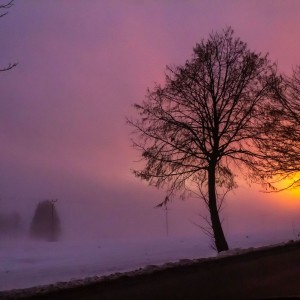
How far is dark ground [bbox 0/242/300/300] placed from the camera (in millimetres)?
10430

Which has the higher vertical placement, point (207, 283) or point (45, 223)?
point (45, 223)

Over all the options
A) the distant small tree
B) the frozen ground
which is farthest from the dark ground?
the distant small tree

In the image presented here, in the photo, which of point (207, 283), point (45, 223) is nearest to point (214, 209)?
point (207, 283)

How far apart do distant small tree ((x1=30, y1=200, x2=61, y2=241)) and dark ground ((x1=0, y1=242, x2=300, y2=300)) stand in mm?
76962

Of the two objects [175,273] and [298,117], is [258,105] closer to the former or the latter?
[298,117]

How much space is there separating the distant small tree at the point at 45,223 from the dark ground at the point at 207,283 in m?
77.0

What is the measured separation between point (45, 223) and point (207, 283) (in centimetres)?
8784

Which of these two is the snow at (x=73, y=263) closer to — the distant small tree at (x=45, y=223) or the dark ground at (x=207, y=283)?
the dark ground at (x=207, y=283)

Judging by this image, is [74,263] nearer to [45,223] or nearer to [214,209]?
[214,209]

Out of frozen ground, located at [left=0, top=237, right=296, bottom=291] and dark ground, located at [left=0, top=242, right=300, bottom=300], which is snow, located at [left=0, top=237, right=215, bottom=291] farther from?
dark ground, located at [left=0, top=242, right=300, bottom=300]

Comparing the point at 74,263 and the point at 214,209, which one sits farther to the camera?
the point at 74,263

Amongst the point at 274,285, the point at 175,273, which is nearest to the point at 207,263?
the point at 175,273

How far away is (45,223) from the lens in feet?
318

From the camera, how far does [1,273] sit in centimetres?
2600
